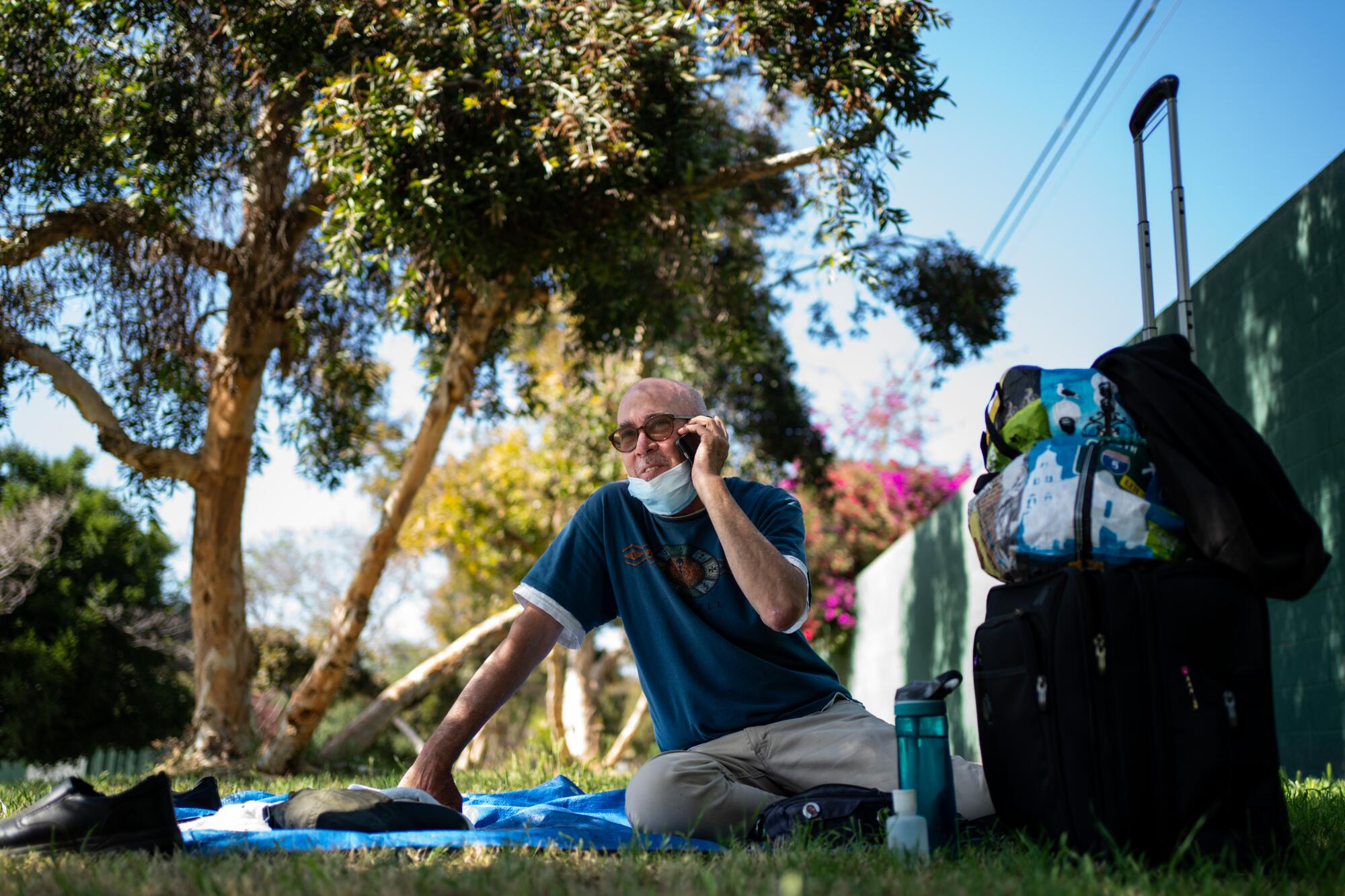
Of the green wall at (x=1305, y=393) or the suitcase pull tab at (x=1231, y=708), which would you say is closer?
the suitcase pull tab at (x=1231, y=708)

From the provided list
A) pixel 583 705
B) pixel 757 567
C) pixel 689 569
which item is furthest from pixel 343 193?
pixel 583 705

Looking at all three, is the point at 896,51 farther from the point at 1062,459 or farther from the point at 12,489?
the point at 12,489

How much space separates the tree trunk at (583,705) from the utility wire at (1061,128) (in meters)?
7.51

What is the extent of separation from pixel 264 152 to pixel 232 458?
2.29 meters

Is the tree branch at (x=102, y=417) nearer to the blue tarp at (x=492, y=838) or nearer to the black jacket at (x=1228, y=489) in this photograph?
the blue tarp at (x=492, y=838)

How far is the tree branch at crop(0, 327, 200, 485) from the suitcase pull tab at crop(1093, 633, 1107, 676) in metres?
7.19

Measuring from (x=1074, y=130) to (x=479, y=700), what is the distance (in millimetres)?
10528

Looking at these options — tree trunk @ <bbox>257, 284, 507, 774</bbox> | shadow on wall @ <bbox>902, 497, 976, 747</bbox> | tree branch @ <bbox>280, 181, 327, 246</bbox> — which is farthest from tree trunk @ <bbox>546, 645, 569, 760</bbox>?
tree branch @ <bbox>280, 181, 327, 246</bbox>

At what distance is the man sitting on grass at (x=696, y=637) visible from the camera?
2801 mm

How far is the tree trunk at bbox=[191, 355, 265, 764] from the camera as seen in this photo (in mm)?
8031

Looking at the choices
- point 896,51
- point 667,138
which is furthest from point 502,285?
point 896,51

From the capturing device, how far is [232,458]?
8.17m

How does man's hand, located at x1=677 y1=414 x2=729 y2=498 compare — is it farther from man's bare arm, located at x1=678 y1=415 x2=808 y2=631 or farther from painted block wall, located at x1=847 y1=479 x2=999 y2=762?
painted block wall, located at x1=847 y1=479 x2=999 y2=762

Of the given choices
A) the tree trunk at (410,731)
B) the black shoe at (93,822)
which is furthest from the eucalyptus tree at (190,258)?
the tree trunk at (410,731)
